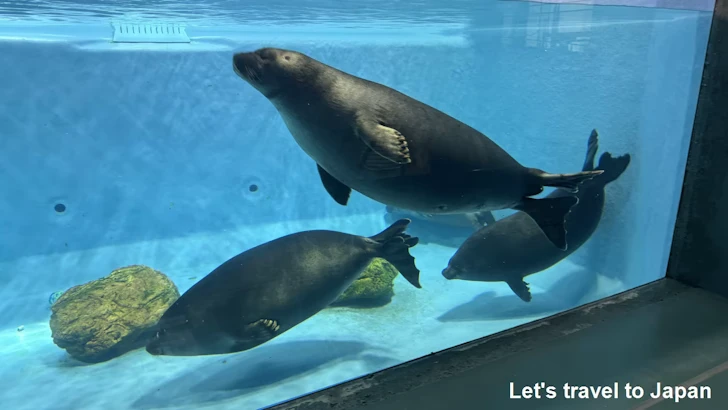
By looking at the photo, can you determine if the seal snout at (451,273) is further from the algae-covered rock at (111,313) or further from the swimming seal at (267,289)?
the algae-covered rock at (111,313)

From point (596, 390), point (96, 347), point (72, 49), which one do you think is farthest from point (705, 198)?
point (72, 49)

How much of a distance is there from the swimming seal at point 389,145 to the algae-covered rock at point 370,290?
213 centimetres

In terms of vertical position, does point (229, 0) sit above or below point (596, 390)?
above

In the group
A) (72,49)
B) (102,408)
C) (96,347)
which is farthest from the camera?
(72,49)

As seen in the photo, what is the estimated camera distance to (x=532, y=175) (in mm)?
2045

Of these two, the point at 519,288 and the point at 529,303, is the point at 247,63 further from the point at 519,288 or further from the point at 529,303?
the point at 529,303

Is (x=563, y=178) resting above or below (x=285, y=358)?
above

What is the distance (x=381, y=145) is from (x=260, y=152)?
203 inches

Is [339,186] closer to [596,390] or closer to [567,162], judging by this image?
[596,390]

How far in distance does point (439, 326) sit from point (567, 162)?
10.6 feet

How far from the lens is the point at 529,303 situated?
3740 mm

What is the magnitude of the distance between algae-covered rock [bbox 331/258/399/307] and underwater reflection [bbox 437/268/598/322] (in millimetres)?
756

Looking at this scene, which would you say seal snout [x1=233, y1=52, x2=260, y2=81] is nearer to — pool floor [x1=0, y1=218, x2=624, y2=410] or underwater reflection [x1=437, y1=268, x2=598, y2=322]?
pool floor [x1=0, y1=218, x2=624, y2=410]

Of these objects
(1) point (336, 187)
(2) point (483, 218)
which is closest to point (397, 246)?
(1) point (336, 187)
